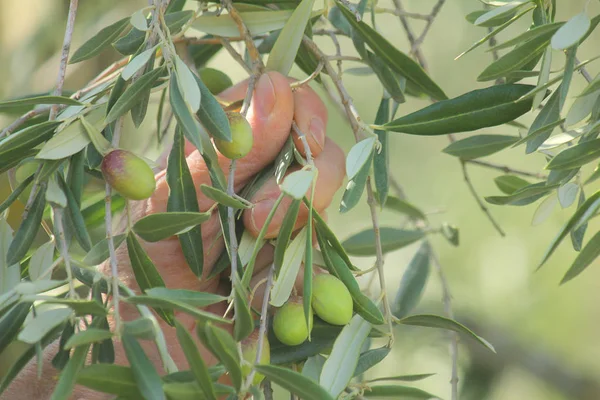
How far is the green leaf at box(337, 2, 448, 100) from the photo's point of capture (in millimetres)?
736

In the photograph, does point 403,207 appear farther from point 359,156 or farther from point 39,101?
point 39,101

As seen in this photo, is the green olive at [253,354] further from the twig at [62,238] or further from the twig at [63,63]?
the twig at [63,63]

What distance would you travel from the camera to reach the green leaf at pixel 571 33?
0.57 metres

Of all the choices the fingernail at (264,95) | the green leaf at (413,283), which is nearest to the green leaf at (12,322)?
the fingernail at (264,95)

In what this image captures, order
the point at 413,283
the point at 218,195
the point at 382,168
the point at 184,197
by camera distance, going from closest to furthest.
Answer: the point at 218,195 → the point at 184,197 → the point at 382,168 → the point at 413,283

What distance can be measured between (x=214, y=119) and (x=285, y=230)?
110 mm

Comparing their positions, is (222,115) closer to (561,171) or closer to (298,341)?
(298,341)

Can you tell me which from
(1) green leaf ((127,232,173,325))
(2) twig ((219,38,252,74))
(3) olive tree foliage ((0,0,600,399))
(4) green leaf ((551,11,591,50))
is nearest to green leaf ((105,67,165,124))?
(3) olive tree foliage ((0,0,600,399))

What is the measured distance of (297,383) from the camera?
0.53 m

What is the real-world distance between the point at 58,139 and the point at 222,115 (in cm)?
13

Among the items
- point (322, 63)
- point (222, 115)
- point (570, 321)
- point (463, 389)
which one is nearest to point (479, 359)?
point (463, 389)

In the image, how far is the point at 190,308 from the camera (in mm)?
501

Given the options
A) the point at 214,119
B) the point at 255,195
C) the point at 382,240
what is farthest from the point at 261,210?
the point at 382,240

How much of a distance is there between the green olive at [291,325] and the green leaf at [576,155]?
249 mm
